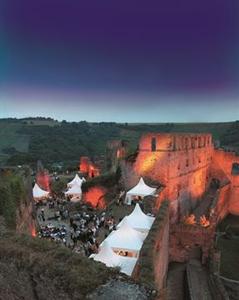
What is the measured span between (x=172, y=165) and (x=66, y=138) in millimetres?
77854

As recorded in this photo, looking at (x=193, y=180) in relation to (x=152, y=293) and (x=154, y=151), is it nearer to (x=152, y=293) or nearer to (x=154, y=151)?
(x=154, y=151)

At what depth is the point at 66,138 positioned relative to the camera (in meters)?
106

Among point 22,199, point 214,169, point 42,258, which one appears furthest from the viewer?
point 214,169

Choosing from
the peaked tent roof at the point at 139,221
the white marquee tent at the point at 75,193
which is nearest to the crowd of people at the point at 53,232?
the peaked tent roof at the point at 139,221

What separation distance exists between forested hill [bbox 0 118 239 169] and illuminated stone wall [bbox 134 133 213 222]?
41.1 metres

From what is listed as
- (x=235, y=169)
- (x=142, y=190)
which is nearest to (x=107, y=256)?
(x=142, y=190)

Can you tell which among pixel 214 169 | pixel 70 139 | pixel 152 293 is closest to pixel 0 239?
pixel 152 293

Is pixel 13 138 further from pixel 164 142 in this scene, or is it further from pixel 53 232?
pixel 53 232

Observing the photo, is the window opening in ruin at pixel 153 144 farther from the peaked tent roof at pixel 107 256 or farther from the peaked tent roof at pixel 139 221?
the peaked tent roof at pixel 107 256

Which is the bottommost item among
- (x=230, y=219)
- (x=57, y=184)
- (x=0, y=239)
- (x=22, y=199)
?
(x=230, y=219)

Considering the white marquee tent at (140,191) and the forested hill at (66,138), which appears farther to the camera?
the forested hill at (66,138)

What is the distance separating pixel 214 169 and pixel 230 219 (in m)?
6.32

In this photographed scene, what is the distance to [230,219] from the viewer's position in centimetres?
3788

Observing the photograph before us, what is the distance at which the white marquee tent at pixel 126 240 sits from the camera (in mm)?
16766
